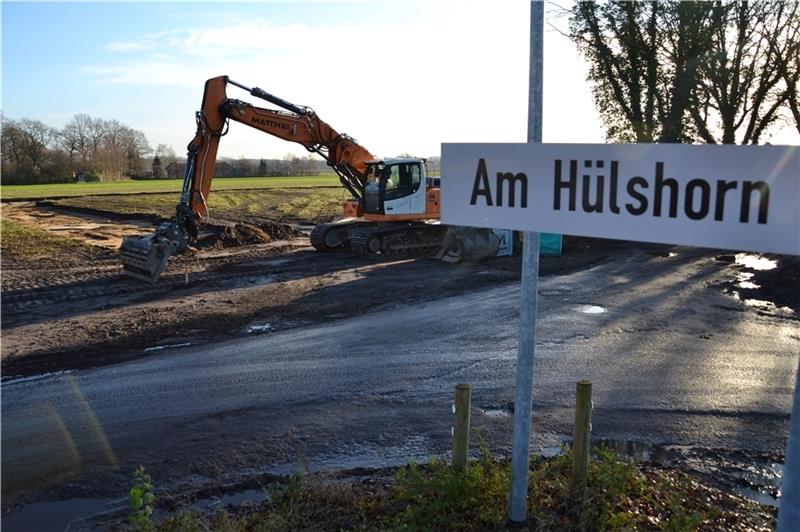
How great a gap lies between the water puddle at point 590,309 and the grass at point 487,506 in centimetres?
702

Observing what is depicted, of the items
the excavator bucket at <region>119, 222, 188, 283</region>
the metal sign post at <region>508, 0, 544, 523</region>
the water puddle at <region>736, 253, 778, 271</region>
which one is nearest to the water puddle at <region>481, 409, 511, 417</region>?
the metal sign post at <region>508, 0, 544, 523</region>

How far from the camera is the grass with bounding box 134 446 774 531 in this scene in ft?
13.6

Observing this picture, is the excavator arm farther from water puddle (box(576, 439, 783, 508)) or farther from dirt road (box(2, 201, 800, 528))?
water puddle (box(576, 439, 783, 508))

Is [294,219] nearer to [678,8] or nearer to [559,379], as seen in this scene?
[678,8]

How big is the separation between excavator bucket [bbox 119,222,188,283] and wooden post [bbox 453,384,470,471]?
1176 cm

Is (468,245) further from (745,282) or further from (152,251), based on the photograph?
(152,251)

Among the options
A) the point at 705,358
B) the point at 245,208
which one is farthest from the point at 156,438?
the point at 245,208

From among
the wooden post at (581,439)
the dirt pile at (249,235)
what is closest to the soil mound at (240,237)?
the dirt pile at (249,235)

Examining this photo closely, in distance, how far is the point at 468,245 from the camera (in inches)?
685

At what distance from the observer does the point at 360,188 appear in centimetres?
1911

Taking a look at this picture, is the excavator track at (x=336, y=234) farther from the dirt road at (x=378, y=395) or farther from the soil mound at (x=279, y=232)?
the dirt road at (x=378, y=395)

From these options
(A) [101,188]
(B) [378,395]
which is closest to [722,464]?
→ (B) [378,395]

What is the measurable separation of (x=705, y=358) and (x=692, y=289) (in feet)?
18.3

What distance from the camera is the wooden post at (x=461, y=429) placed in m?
4.58
